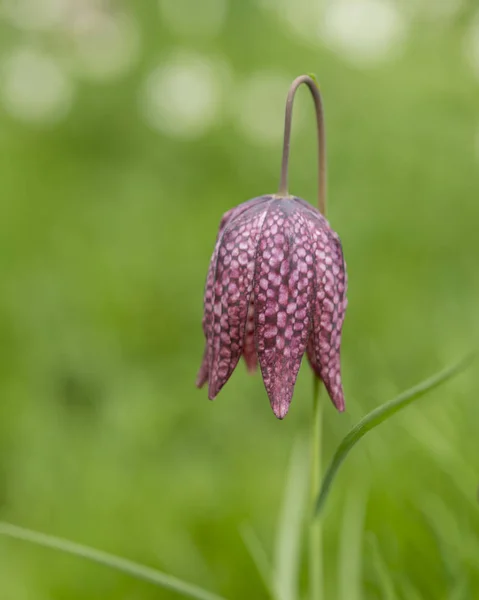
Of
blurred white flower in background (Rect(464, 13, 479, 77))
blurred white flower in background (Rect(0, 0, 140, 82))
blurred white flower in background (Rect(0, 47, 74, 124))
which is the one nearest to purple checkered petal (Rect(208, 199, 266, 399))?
blurred white flower in background (Rect(464, 13, 479, 77))

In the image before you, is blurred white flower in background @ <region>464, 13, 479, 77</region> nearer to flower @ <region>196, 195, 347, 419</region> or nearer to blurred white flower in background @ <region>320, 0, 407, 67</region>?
blurred white flower in background @ <region>320, 0, 407, 67</region>

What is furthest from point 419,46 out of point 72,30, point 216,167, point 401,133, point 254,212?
point 254,212

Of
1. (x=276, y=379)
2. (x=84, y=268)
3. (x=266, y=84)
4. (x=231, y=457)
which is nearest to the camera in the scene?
(x=276, y=379)

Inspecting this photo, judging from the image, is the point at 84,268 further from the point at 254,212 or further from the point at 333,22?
the point at 254,212

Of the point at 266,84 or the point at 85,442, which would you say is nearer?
the point at 85,442

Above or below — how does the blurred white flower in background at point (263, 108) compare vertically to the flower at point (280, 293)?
above

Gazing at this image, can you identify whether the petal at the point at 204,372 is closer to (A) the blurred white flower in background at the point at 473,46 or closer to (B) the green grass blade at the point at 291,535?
(B) the green grass blade at the point at 291,535

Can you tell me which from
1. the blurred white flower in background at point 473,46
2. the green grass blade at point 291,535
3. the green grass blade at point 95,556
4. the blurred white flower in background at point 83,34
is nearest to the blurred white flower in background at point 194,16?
the blurred white flower in background at point 83,34
